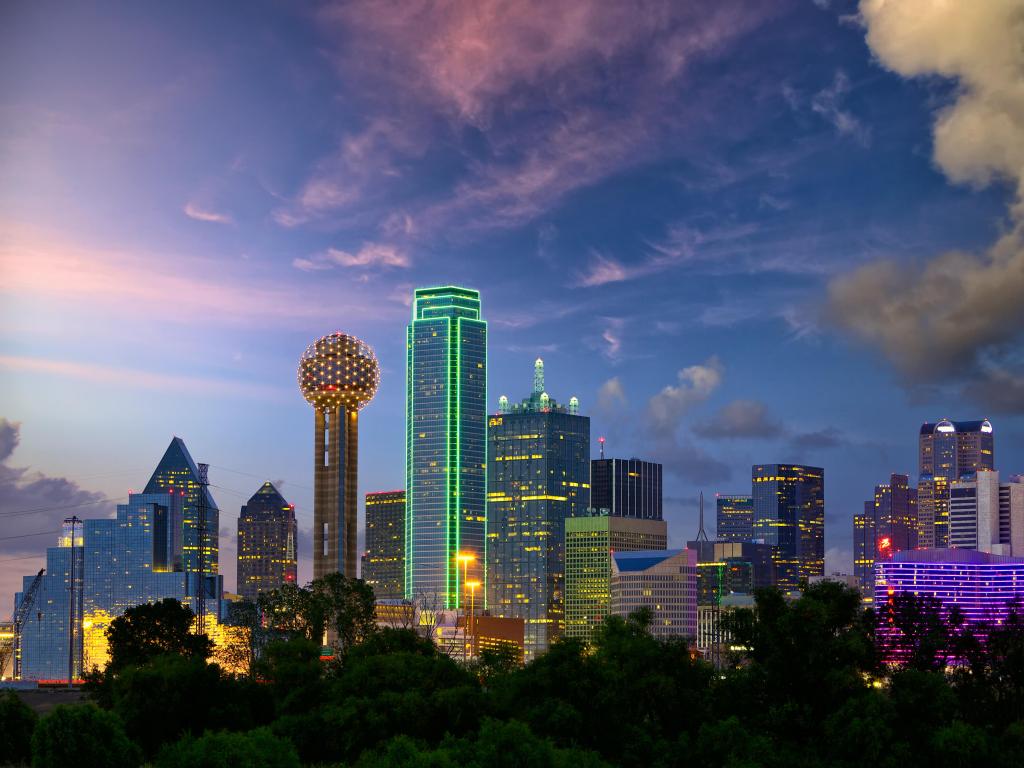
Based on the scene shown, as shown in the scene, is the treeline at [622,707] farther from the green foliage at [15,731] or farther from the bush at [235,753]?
the bush at [235,753]

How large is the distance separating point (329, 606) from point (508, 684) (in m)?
65.2

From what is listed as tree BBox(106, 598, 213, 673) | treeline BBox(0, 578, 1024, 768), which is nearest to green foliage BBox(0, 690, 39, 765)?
treeline BBox(0, 578, 1024, 768)

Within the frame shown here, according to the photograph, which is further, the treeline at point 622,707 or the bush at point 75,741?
the treeline at point 622,707

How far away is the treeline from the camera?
73.1 meters

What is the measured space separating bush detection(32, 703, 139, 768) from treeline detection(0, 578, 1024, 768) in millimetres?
251

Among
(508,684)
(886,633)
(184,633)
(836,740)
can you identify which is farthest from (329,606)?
(836,740)

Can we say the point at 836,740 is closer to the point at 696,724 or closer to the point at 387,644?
the point at 696,724

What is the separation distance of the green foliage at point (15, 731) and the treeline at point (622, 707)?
99 millimetres

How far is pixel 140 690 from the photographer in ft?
274

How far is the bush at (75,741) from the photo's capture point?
62.6 meters

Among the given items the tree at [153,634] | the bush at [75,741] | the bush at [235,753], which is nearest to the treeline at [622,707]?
the bush at [75,741]

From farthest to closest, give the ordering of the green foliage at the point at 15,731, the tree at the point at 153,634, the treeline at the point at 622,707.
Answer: the tree at the point at 153,634 < the green foliage at the point at 15,731 < the treeline at the point at 622,707

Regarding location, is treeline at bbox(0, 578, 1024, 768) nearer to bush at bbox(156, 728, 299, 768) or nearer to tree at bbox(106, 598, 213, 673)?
bush at bbox(156, 728, 299, 768)

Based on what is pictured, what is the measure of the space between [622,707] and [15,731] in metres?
33.3
